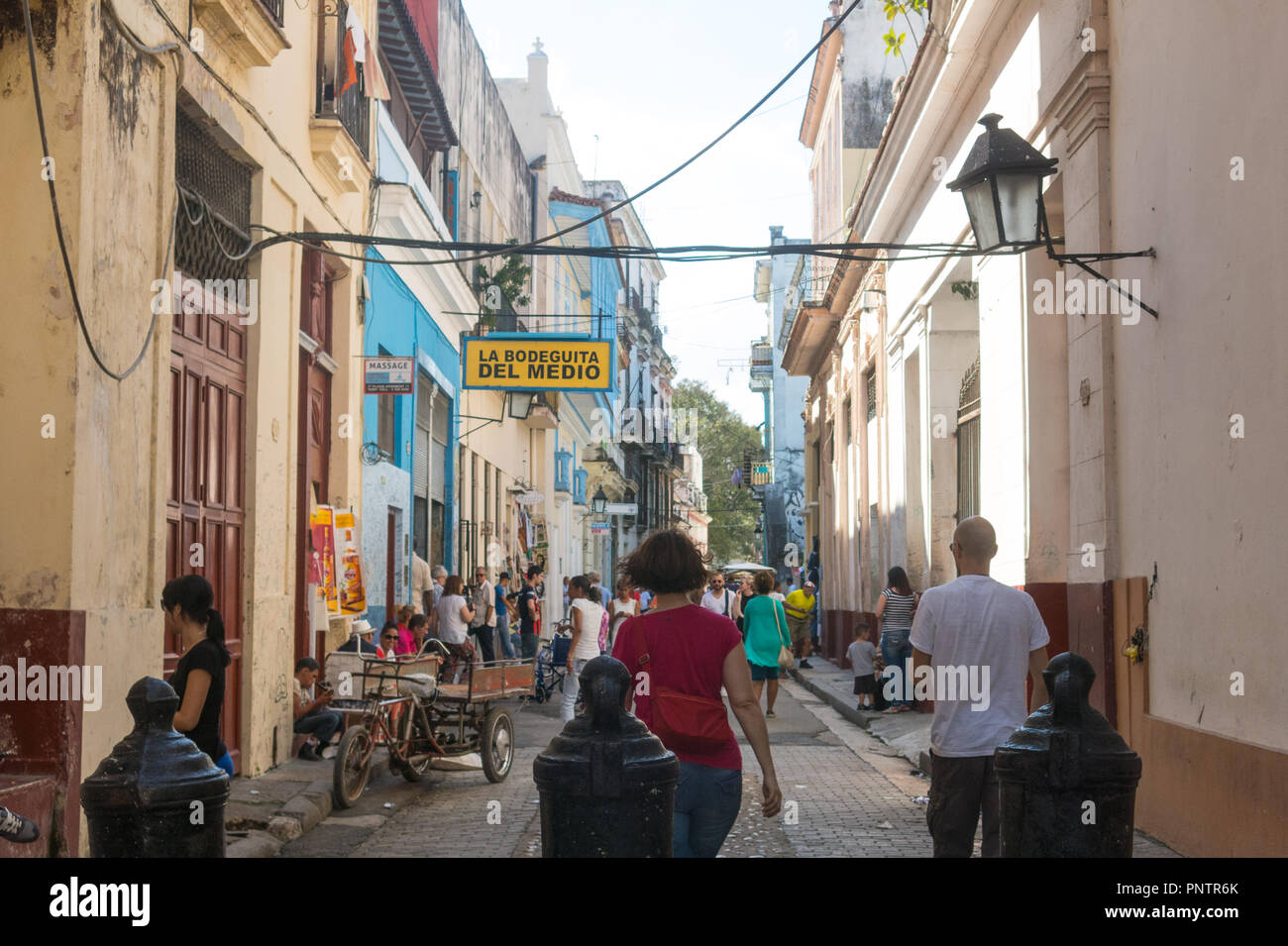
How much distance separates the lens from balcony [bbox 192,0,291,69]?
9164 millimetres

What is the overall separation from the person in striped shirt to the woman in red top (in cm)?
1062

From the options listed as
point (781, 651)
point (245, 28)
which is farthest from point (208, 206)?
point (781, 651)

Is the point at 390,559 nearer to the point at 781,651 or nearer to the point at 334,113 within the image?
the point at 781,651

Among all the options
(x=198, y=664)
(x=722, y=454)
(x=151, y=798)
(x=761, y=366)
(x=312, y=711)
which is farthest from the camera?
(x=722, y=454)

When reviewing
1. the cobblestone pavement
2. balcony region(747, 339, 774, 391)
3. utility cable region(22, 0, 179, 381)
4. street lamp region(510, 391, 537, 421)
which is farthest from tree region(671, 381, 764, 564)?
utility cable region(22, 0, 179, 381)

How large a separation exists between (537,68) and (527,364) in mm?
20698

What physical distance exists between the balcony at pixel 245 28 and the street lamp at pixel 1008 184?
4.84m

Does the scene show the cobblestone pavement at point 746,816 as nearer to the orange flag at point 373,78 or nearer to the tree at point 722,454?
the orange flag at point 373,78

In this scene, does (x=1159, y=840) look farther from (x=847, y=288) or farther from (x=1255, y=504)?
(x=847, y=288)

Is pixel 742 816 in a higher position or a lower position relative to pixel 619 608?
lower

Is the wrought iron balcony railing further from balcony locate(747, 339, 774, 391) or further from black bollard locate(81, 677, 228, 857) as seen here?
balcony locate(747, 339, 774, 391)

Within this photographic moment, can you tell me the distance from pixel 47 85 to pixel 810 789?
6.78 metres

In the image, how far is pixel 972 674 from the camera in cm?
525

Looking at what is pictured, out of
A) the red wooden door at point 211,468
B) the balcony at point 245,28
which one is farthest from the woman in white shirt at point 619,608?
the balcony at point 245,28
